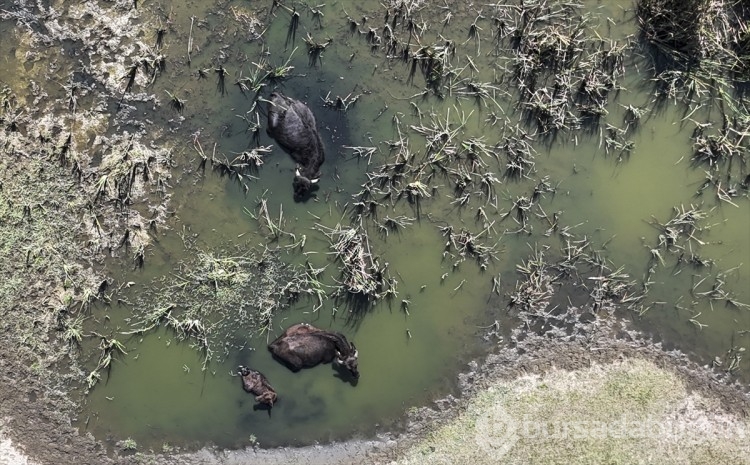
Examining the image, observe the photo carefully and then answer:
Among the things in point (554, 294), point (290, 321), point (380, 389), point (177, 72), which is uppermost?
point (177, 72)

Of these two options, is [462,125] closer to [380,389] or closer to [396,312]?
[396,312]

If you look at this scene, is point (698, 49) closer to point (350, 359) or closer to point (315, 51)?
point (315, 51)

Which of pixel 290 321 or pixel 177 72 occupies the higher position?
pixel 177 72

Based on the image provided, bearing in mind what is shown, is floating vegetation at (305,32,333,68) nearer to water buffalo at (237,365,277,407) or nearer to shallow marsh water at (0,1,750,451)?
shallow marsh water at (0,1,750,451)

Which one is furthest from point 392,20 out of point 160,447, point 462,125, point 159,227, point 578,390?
point 160,447

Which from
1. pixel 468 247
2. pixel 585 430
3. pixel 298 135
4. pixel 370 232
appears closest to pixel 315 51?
pixel 298 135

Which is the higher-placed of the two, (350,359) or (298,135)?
(298,135)

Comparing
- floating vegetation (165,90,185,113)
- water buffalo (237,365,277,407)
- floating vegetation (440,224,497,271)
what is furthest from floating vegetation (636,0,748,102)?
water buffalo (237,365,277,407)

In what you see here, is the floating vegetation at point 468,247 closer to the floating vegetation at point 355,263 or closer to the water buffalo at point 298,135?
the floating vegetation at point 355,263
